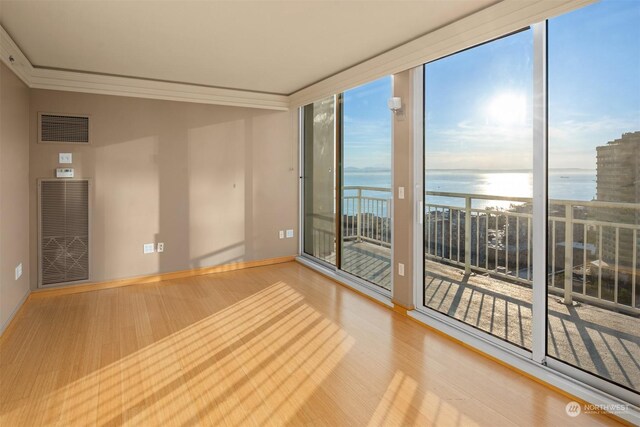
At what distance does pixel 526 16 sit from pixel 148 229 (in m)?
4.33

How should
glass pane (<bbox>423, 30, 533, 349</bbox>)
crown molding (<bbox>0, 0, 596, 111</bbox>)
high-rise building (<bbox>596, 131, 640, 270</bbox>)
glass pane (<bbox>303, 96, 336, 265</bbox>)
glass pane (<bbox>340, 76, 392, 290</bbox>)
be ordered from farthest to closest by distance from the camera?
1. glass pane (<bbox>303, 96, 336, 265</bbox>)
2. glass pane (<bbox>340, 76, 392, 290</bbox>)
3. glass pane (<bbox>423, 30, 533, 349</bbox>)
4. crown molding (<bbox>0, 0, 596, 111</bbox>)
5. high-rise building (<bbox>596, 131, 640, 270</bbox>)

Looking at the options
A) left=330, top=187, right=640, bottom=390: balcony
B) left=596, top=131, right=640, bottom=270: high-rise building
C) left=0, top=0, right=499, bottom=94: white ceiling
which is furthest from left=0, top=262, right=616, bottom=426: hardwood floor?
left=0, top=0, right=499, bottom=94: white ceiling

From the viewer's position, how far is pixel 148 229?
4.71 m

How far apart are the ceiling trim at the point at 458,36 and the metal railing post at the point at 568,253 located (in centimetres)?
121

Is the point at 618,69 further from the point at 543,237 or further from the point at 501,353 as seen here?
the point at 501,353

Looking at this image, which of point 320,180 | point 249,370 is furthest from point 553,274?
point 320,180

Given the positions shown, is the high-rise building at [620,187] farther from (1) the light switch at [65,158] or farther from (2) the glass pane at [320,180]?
(1) the light switch at [65,158]

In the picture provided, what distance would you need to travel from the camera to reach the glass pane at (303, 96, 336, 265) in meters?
5.07

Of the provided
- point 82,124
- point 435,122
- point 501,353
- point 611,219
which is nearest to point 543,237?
point 611,219

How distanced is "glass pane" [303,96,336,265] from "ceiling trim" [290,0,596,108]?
0.82 metres

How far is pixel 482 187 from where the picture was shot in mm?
2949

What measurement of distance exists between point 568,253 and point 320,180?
341cm

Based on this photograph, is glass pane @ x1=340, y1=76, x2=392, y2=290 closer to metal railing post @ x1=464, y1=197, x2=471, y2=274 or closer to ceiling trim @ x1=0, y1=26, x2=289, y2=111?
metal railing post @ x1=464, y1=197, x2=471, y2=274

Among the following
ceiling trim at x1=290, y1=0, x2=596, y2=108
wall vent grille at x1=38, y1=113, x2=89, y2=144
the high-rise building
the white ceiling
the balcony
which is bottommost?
the balcony
